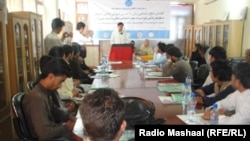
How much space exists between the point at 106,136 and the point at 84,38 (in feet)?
24.0

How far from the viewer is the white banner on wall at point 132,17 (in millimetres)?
8133

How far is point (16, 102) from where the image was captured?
1.83 m

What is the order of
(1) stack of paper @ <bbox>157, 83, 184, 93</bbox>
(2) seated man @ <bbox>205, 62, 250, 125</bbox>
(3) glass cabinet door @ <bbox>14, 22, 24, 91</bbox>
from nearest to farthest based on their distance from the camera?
(2) seated man @ <bbox>205, 62, 250, 125</bbox> → (1) stack of paper @ <bbox>157, 83, 184, 93</bbox> → (3) glass cabinet door @ <bbox>14, 22, 24, 91</bbox>

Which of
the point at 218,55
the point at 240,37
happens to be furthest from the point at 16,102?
the point at 240,37

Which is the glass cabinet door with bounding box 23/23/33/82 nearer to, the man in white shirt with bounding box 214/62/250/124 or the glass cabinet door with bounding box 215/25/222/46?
the man in white shirt with bounding box 214/62/250/124

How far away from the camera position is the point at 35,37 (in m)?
4.24

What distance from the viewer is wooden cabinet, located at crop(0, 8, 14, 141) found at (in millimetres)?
2912

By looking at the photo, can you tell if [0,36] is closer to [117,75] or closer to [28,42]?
[28,42]

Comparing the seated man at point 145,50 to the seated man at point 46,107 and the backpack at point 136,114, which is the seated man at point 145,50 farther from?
the backpack at point 136,114

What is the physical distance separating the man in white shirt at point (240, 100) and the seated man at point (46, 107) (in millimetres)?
1116

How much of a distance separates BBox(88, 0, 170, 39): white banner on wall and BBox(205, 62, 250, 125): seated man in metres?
6.38

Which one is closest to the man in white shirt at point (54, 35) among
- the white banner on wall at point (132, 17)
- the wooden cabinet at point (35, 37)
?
the wooden cabinet at point (35, 37)

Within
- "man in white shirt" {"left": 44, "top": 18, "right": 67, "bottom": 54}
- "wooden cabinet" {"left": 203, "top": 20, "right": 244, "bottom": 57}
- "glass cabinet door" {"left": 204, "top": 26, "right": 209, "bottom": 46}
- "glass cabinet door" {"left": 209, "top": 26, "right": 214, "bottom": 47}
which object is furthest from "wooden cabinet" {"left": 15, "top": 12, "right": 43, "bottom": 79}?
"glass cabinet door" {"left": 204, "top": 26, "right": 209, "bottom": 46}

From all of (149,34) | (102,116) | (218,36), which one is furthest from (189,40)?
(102,116)
